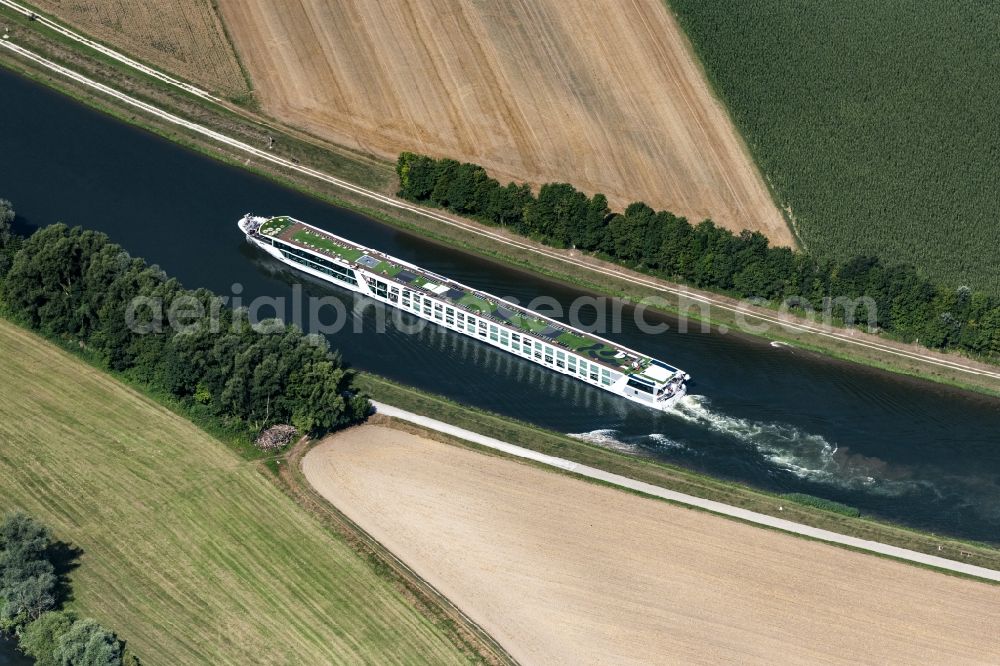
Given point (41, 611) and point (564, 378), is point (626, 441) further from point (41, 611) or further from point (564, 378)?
point (41, 611)

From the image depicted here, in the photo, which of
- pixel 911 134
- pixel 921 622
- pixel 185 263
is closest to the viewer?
pixel 921 622

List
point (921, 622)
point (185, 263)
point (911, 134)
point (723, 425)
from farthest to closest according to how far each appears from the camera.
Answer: point (911, 134) → point (185, 263) → point (723, 425) → point (921, 622)

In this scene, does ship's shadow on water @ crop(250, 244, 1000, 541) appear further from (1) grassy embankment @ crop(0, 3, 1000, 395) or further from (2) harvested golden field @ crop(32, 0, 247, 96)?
(2) harvested golden field @ crop(32, 0, 247, 96)

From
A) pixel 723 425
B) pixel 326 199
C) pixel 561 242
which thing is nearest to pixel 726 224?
pixel 561 242

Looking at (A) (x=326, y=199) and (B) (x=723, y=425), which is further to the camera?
(A) (x=326, y=199)

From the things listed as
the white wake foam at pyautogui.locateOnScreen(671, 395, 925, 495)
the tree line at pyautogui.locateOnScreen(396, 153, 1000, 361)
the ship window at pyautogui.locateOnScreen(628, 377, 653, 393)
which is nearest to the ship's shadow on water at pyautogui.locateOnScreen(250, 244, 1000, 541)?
the white wake foam at pyautogui.locateOnScreen(671, 395, 925, 495)

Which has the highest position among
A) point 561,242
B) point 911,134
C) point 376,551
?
point 911,134

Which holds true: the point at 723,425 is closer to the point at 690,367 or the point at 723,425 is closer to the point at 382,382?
the point at 690,367

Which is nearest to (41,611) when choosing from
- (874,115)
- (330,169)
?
(330,169)

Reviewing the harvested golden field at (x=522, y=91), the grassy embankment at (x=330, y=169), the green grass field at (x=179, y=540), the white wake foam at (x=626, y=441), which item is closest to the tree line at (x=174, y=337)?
the green grass field at (x=179, y=540)
